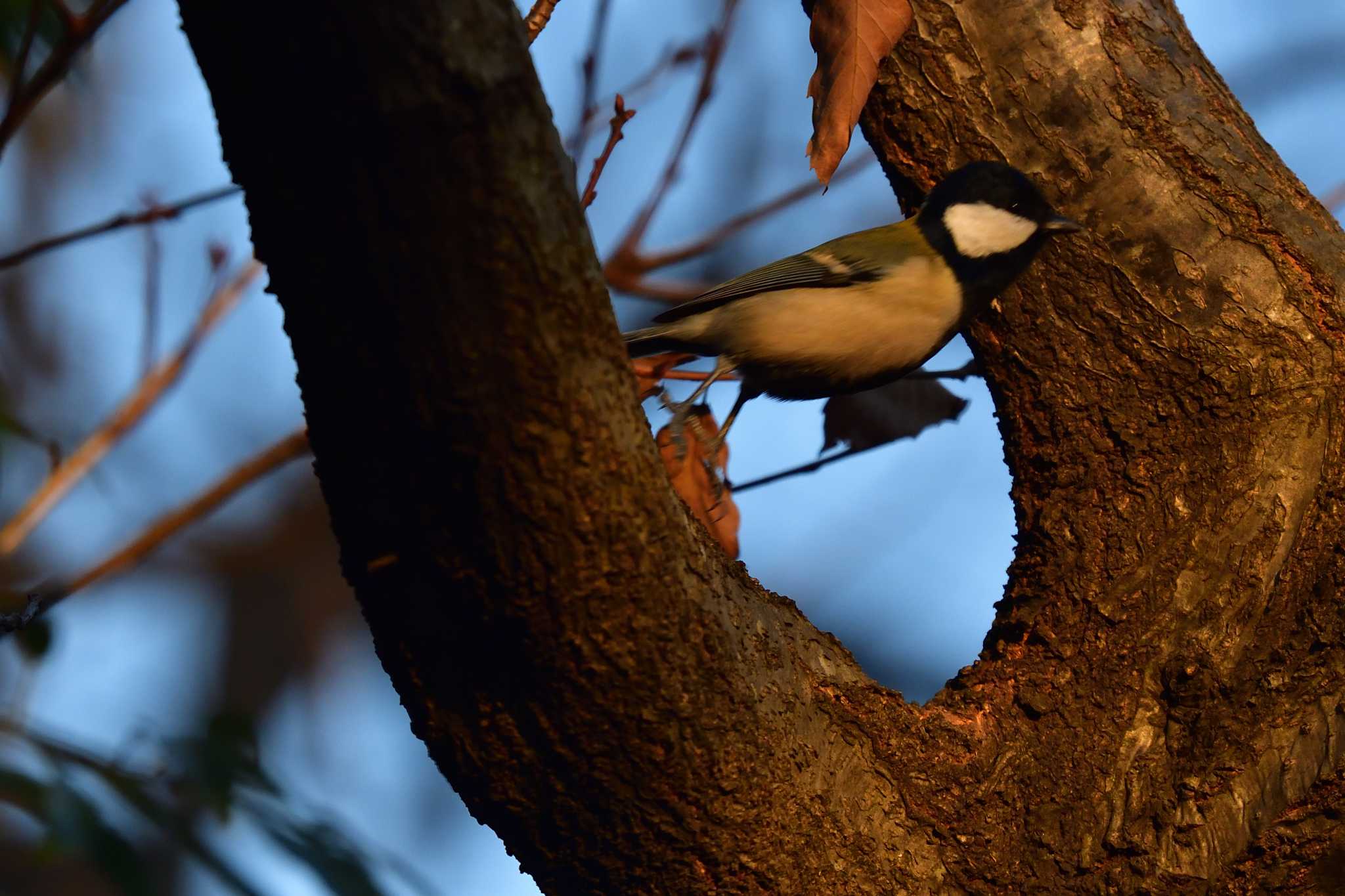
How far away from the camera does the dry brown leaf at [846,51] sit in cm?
236

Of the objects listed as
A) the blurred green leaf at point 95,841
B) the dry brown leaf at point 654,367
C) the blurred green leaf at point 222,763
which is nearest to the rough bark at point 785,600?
the blurred green leaf at point 222,763

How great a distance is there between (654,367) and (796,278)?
0.45m

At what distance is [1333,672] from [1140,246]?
2.99 ft

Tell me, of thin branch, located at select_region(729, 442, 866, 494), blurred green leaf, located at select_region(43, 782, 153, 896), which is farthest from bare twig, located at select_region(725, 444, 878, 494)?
blurred green leaf, located at select_region(43, 782, 153, 896)

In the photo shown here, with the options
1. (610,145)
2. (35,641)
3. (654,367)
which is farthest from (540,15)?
(35,641)

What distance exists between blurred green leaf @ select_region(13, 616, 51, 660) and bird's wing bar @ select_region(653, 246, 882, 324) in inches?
60.5

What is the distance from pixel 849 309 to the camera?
2902mm

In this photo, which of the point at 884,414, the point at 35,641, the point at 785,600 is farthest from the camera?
the point at 884,414

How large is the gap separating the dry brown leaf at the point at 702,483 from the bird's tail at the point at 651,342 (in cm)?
20

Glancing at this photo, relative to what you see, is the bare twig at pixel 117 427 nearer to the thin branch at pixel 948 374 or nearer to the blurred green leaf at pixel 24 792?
the blurred green leaf at pixel 24 792

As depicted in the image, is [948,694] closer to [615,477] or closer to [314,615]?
[615,477]

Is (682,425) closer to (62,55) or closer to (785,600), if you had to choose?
(785,600)

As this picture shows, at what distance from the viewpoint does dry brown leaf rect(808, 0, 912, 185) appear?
2.36 metres

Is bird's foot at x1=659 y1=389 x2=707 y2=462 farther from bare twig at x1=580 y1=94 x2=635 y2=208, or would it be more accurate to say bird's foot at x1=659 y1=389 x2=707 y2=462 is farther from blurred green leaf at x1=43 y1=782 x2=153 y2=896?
blurred green leaf at x1=43 y1=782 x2=153 y2=896
